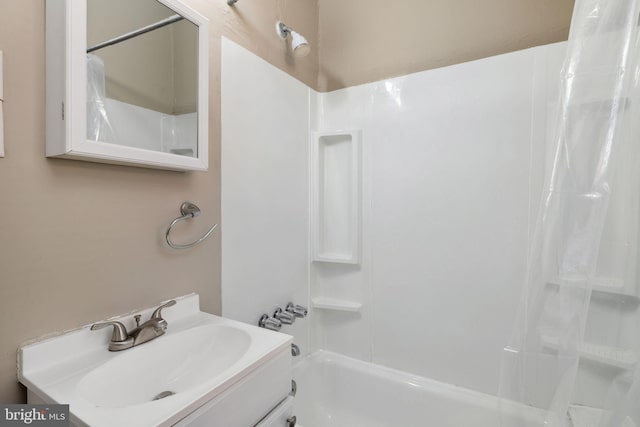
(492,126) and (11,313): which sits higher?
(492,126)

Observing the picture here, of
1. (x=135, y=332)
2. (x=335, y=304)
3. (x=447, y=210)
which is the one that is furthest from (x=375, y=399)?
(x=135, y=332)

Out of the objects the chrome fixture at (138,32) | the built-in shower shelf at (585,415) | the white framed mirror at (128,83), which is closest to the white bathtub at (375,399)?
the built-in shower shelf at (585,415)

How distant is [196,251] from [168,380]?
431mm

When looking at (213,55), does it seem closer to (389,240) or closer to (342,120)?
(342,120)

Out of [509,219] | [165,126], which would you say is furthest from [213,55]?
[509,219]

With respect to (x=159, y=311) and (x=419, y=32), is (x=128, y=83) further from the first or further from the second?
(x=419, y=32)

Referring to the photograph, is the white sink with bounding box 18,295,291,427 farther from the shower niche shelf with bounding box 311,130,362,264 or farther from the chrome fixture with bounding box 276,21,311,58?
the chrome fixture with bounding box 276,21,311,58

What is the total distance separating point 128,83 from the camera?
894 mm

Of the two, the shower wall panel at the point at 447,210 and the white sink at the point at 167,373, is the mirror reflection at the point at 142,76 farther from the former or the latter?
the shower wall panel at the point at 447,210

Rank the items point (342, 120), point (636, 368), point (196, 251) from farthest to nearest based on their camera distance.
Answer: point (342, 120)
point (196, 251)
point (636, 368)

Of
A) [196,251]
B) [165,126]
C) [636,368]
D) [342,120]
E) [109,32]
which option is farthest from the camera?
[342,120]

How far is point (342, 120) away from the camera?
1804 millimetres

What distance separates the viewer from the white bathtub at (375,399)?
1.44 metres

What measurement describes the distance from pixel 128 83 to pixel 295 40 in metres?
0.89
